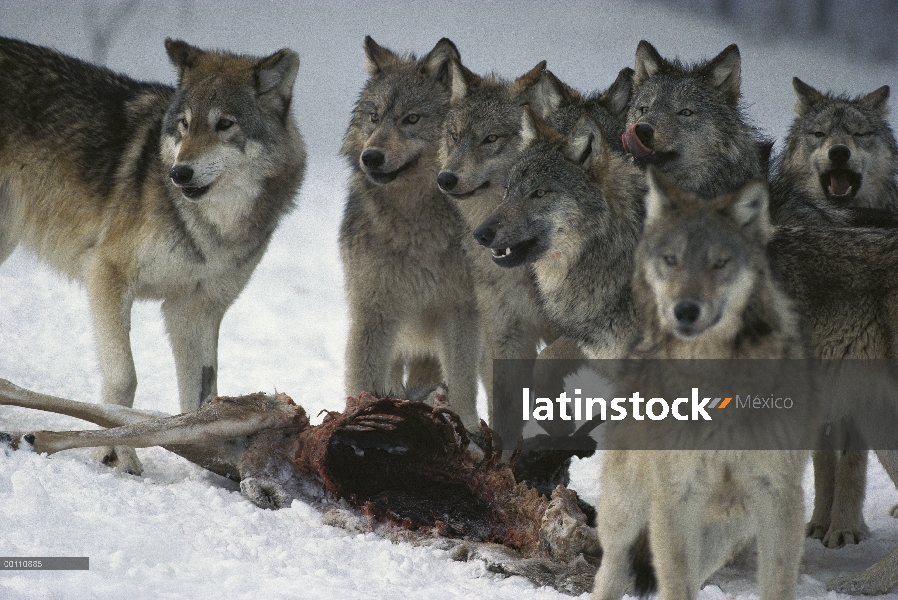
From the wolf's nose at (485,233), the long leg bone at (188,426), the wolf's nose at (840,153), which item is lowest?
the long leg bone at (188,426)

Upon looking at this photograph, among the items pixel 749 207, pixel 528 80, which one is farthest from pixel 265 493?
pixel 528 80

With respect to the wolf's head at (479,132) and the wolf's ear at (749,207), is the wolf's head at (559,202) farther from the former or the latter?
the wolf's ear at (749,207)

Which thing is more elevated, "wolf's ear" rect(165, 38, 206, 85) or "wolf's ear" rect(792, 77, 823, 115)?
"wolf's ear" rect(792, 77, 823, 115)

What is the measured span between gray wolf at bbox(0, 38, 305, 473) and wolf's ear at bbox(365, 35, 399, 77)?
47cm

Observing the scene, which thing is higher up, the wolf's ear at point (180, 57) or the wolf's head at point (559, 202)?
the wolf's ear at point (180, 57)

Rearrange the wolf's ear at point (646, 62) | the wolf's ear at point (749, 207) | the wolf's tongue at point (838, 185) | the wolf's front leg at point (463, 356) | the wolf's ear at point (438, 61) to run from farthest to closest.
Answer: the wolf's front leg at point (463, 356) → the wolf's ear at point (438, 61) → the wolf's tongue at point (838, 185) → the wolf's ear at point (646, 62) → the wolf's ear at point (749, 207)

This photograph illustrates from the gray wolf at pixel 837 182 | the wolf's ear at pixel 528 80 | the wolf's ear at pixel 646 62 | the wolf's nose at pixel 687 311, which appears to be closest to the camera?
the wolf's nose at pixel 687 311

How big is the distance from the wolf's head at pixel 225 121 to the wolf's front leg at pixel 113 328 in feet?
1.86

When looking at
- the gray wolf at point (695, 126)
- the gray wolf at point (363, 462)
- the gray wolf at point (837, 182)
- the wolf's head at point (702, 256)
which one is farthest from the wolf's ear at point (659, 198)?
the gray wolf at point (837, 182)

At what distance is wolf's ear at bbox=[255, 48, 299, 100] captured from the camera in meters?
4.94

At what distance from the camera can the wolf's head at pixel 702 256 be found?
277 cm

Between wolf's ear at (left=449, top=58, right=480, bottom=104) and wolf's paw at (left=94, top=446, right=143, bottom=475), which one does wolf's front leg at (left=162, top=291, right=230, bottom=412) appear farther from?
wolf's ear at (left=449, top=58, right=480, bottom=104)

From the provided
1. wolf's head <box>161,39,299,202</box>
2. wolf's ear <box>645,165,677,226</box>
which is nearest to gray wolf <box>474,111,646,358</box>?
wolf's ear <box>645,165,677,226</box>

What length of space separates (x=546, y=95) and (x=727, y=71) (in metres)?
→ 0.85
